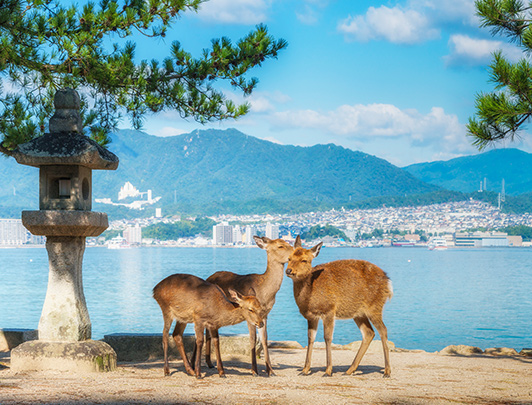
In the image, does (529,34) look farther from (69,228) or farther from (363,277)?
(69,228)

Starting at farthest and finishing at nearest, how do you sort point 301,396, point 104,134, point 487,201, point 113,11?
point 487,201 < point 104,134 < point 113,11 < point 301,396

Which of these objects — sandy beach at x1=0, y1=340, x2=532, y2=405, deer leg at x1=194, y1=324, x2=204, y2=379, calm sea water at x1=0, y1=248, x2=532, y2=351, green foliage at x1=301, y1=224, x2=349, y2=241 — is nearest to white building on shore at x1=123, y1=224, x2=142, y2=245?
green foliage at x1=301, y1=224, x2=349, y2=241

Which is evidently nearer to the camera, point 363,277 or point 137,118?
point 363,277

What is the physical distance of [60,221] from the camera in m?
8.43

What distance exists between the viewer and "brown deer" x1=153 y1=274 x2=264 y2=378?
7859 millimetres

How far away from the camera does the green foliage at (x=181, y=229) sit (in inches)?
6708

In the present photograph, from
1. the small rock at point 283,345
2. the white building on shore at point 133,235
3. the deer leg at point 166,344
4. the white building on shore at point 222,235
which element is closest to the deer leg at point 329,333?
the deer leg at point 166,344

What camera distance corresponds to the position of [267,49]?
33.4 feet

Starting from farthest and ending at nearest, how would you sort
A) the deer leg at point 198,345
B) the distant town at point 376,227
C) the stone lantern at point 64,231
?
the distant town at point 376,227 → the stone lantern at point 64,231 → the deer leg at point 198,345

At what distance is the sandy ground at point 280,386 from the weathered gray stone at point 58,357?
7.7 inches

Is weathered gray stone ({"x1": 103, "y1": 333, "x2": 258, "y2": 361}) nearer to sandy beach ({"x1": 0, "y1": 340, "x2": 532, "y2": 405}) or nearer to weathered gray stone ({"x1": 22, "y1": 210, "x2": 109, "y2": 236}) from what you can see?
sandy beach ({"x1": 0, "y1": 340, "x2": 532, "y2": 405})

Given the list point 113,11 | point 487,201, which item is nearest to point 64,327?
point 113,11

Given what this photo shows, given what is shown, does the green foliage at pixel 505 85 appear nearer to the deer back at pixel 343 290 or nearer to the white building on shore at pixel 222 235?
the deer back at pixel 343 290

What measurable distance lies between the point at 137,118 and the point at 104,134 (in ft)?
1.98
